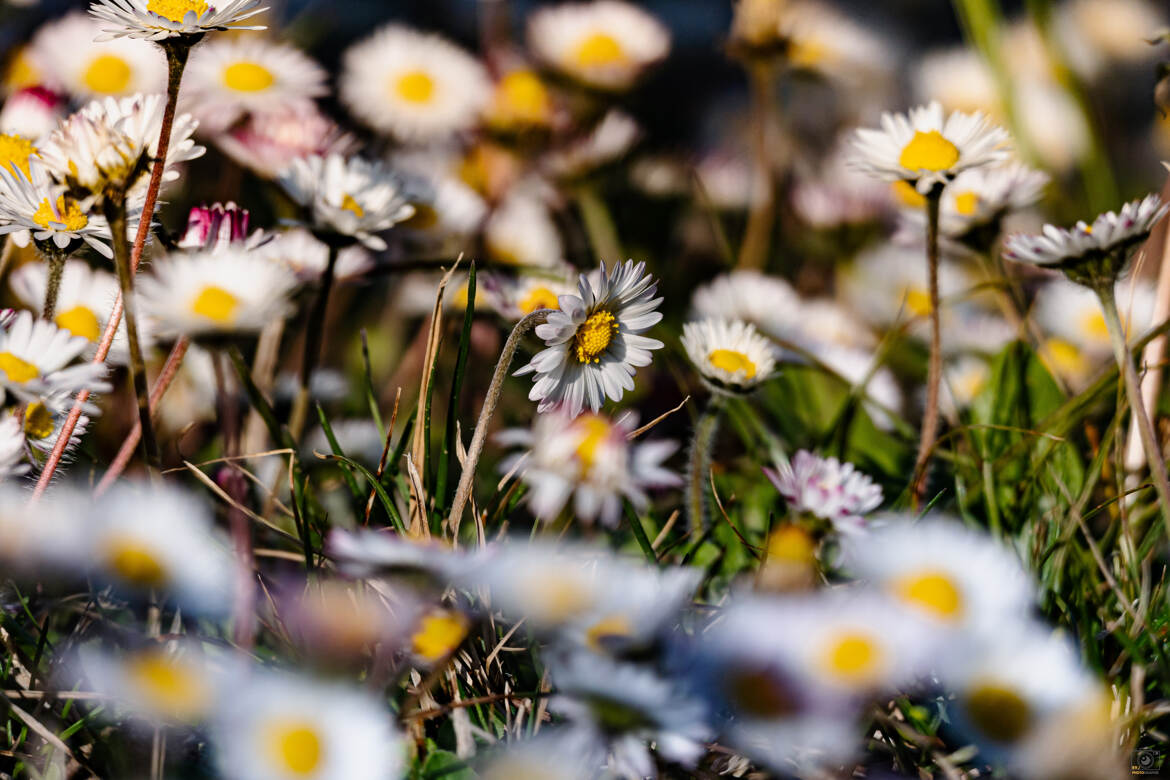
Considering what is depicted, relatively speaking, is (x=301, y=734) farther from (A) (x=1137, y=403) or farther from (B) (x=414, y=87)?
(B) (x=414, y=87)

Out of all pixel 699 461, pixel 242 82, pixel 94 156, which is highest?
pixel 94 156

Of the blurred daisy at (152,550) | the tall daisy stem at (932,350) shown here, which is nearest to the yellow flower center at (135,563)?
the blurred daisy at (152,550)

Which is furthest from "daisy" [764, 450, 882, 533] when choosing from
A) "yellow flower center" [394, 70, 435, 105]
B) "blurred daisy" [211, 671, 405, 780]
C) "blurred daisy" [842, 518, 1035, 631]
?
"yellow flower center" [394, 70, 435, 105]

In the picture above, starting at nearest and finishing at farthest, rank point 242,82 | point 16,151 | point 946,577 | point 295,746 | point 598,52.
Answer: point 295,746
point 946,577
point 16,151
point 242,82
point 598,52

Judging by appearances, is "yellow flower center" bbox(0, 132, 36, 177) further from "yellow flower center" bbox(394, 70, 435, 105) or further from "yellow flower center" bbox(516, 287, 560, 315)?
"yellow flower center" bbox(394, 70, 435, 105)

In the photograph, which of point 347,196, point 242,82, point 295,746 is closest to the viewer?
point 295,746

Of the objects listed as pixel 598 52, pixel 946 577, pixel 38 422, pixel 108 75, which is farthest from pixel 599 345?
pixel 598 52

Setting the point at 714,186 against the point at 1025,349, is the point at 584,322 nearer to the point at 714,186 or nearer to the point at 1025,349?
the point at 1025,349
